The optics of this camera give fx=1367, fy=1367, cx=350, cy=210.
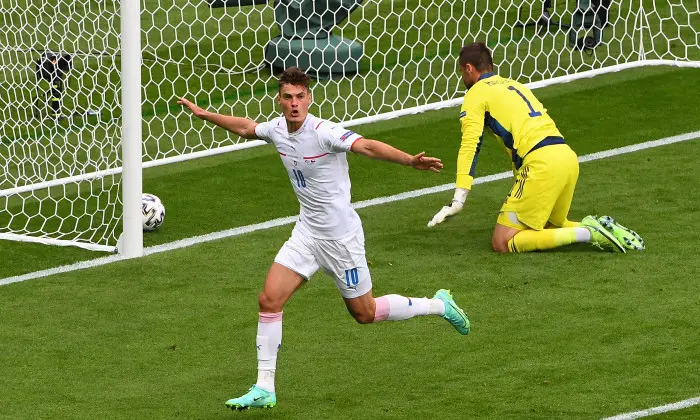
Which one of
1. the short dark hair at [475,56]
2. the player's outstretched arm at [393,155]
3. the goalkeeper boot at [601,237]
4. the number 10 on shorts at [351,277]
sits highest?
the player's outstretched arm at [393,155]

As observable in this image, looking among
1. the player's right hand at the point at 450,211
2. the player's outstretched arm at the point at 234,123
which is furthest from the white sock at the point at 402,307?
the player's right hand at the point at 450,211

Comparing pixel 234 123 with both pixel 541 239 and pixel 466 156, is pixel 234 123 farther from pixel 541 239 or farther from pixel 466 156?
pixel 541 239

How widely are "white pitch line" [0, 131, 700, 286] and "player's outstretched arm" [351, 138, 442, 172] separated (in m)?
3.46

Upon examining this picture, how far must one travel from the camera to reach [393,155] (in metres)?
6.41

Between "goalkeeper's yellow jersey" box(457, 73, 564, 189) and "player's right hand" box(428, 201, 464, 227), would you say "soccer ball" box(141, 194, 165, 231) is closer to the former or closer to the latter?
"player's right hand" box(428, 201, 464, 227)

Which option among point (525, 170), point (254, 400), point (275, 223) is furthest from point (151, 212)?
point (254, 400)

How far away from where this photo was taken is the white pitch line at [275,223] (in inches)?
367

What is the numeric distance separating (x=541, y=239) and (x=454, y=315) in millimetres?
1891

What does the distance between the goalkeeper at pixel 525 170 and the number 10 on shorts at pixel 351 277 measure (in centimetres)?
221

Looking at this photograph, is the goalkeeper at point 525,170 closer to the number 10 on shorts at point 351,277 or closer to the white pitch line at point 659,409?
the number 10 on shorts at point 351,277

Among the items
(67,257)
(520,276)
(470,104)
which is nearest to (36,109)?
(67,257)

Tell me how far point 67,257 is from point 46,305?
3.45 feet

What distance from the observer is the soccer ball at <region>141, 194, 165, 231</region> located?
9.98 m

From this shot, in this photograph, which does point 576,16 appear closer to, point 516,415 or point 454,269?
point 454,269
